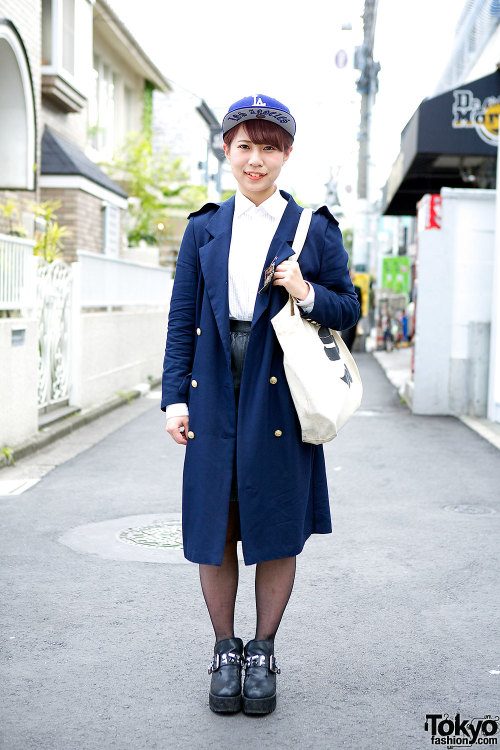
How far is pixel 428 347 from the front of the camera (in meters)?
12.4

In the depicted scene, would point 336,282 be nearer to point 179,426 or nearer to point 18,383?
point 179,426

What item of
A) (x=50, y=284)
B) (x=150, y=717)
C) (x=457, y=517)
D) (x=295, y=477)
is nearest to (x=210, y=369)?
(x=295, y=477)

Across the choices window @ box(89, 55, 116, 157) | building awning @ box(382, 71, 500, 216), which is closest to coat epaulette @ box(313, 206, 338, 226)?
building awning @ box(382, 71, 500, 216)

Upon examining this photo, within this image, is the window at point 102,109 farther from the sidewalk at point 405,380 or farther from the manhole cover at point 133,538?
the manhole cover at point 133,538

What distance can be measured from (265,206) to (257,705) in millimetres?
1684

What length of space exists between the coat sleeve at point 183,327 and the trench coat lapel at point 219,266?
79 millimetres

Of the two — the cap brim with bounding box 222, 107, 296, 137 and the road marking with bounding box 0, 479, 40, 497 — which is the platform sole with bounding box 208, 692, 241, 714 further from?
the road marking with bounding box 0, 479, 40, 497

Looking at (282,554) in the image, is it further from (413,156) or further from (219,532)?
(413,156)

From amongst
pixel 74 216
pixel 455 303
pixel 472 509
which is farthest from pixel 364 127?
pixel 472 509

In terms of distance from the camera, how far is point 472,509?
22.6 feet

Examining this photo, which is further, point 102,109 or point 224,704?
point 102,109

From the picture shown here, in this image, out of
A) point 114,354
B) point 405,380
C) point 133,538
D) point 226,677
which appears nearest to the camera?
point 226,677

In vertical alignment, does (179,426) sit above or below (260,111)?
below

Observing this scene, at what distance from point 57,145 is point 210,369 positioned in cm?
1446
